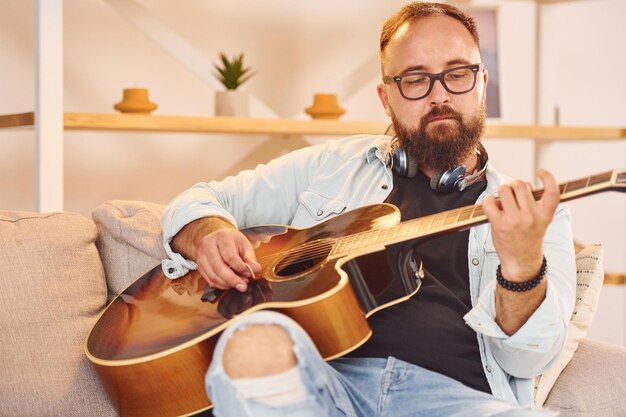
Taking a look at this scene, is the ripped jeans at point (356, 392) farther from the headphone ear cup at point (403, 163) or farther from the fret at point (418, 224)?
the headphone ear cup at point (403, 163)

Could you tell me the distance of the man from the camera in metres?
1.37

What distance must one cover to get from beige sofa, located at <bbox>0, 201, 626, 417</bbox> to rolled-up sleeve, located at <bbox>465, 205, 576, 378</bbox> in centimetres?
16

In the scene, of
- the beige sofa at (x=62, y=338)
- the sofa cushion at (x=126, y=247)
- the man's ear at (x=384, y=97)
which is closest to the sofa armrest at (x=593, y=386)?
the beige sofa at (x=62, y=338)

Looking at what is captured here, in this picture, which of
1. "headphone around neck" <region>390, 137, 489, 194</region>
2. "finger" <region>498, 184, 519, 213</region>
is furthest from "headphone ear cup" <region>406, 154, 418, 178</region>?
"finger" <region>498, 184, 519, 213</region>

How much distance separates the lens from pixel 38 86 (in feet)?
8.62

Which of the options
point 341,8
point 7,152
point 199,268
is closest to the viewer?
point 199,268

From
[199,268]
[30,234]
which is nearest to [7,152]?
[30,234]

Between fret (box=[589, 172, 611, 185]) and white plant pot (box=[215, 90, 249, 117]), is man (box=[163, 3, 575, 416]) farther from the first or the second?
white plant pot (box=[215, 90, 249, 117])

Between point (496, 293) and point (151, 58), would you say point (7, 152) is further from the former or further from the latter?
point (496, 293)

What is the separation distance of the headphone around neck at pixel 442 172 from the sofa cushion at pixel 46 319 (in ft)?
2.26

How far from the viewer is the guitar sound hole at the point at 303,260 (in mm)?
1685

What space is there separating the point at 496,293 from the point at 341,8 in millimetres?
2287

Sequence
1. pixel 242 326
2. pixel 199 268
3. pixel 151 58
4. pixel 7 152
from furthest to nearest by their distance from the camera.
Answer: pixel 151 58
pixel 7 152
pixel 199 268
pixel 242 326

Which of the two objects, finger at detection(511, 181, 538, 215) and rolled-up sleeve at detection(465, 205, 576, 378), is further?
rolled-up sleeve at detection(465, 205, 576, 378)
